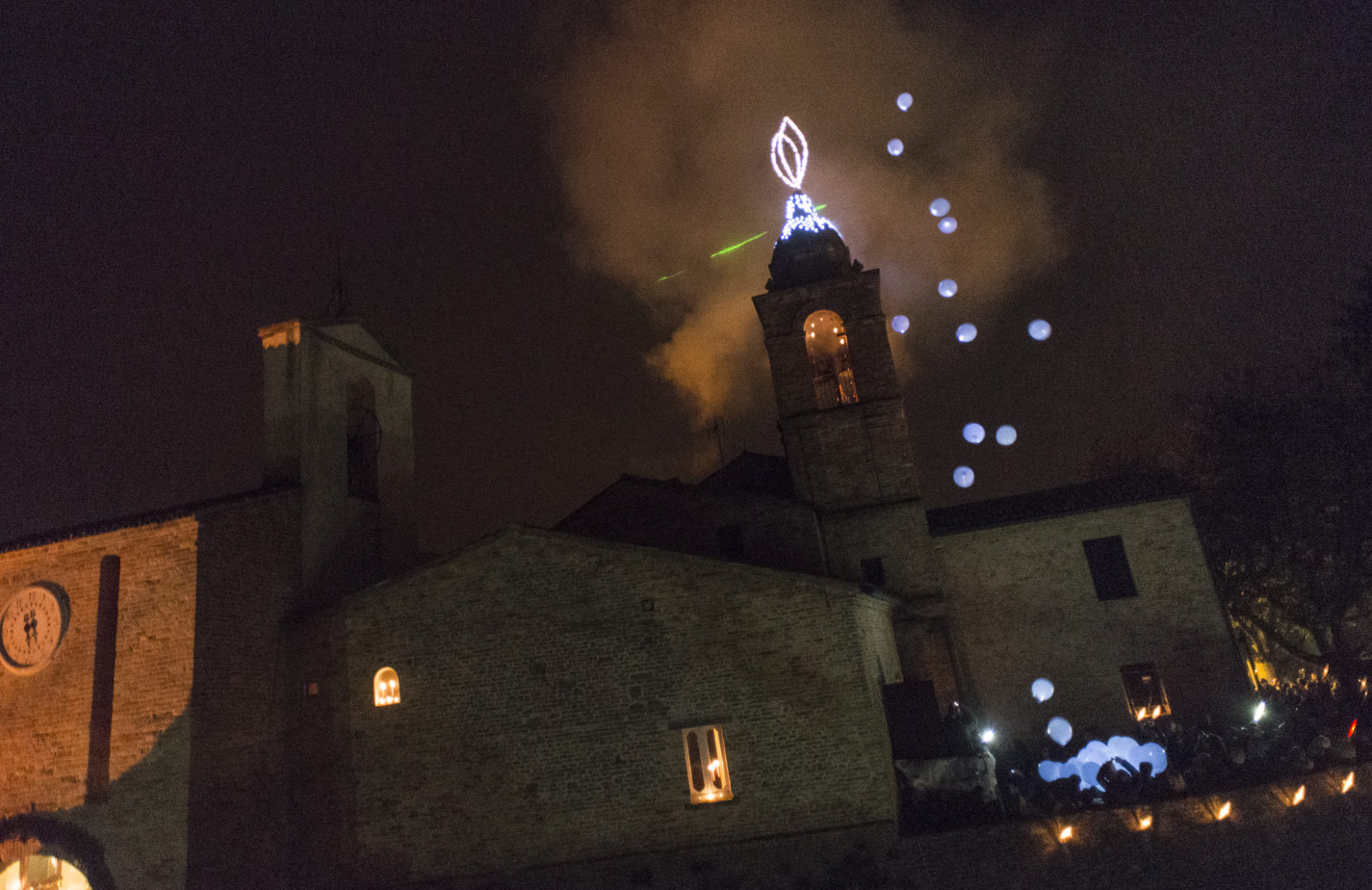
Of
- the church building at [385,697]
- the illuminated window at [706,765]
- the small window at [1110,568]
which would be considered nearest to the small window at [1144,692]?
the small window at [1110,568]

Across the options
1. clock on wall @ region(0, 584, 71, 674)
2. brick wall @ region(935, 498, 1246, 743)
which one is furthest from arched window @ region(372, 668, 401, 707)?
brick wall @ region(935, 498, 1246, 743)

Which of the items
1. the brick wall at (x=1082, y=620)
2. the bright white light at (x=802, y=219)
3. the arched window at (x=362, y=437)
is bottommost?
the brick wall at (x=1082, y=620)

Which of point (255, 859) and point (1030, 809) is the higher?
point (255, 859)

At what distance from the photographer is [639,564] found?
13.4m

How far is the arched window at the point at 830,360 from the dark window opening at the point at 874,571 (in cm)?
396

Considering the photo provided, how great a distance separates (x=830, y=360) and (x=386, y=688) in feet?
42.6

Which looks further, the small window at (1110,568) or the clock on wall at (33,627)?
the small window at (1110,568)

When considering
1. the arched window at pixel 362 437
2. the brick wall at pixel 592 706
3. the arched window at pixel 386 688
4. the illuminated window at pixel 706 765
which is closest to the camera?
the brick wall at pixel 592 706

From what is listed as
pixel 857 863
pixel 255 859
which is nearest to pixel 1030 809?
pixel 857 863

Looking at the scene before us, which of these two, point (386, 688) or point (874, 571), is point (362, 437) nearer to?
point (386, 688)

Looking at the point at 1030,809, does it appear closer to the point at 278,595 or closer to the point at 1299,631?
the point at 278,595

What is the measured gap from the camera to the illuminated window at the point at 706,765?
12.3 m

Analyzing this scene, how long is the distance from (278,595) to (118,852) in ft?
14.7

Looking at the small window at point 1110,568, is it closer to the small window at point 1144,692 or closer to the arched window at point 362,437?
the small window at point 1144,692
